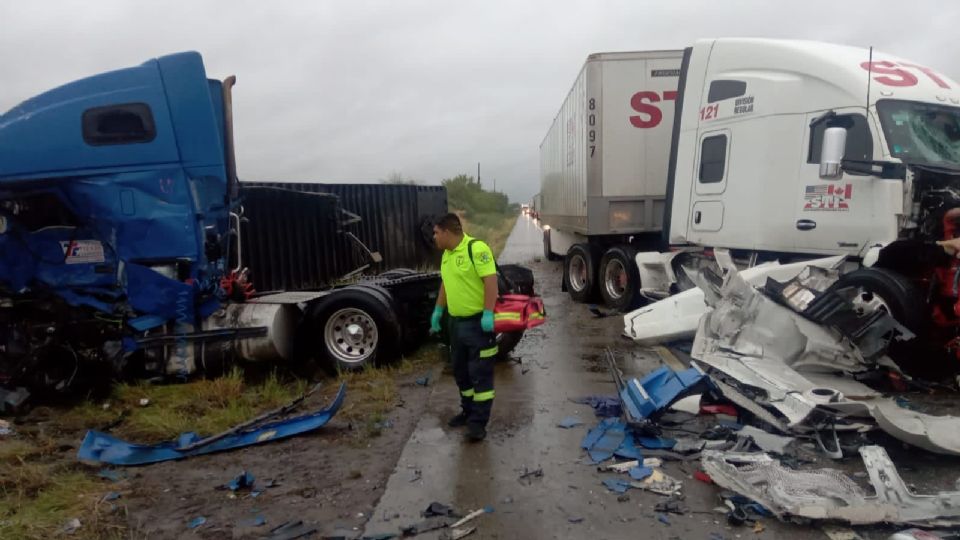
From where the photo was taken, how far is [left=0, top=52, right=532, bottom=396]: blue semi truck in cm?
592

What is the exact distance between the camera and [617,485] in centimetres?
390

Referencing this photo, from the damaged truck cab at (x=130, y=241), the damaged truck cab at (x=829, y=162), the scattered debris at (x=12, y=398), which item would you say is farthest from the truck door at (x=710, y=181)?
the scattered debris at (x=12, y=398)

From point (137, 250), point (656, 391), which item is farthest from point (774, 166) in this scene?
point (137, 250)

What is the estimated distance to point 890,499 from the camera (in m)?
3.44

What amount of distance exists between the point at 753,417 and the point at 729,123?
160 inches

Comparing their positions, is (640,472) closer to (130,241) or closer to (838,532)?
(838,532)

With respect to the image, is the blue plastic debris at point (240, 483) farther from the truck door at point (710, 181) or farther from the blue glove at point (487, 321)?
the truck door at point (710, 181)

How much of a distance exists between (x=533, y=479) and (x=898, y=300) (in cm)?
349

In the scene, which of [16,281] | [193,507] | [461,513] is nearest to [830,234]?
[461,513]

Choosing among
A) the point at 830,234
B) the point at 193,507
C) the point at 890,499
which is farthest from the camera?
the point at 830,234

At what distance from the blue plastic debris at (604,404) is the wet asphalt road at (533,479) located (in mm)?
86

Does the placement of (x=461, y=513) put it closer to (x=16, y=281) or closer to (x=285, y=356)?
(x=285, y=356)

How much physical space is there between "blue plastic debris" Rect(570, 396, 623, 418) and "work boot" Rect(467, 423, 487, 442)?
3.25 ft

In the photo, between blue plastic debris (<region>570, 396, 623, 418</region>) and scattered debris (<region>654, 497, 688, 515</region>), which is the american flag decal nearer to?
blue plastic debris (<region>570, 396, 623, 418</region>)
